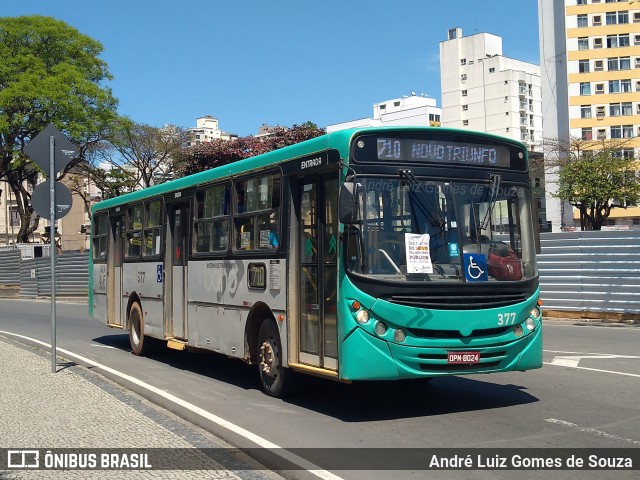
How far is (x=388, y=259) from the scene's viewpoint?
8.16 metres

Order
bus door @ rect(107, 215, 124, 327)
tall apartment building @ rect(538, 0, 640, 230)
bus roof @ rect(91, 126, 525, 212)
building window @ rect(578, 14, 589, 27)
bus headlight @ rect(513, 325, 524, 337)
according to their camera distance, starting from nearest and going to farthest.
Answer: bus roof @ rect(91, 126, 525, 212) → bus headlight @ rect(513, 325, 524, 337) → bus door @ rect(107, 215, 124, 327) → tall apartment building @ rect(538, 0, 640, 230) → building window @ rect(578, 14, 589, 27)

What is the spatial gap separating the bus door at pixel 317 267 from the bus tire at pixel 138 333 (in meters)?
6.52

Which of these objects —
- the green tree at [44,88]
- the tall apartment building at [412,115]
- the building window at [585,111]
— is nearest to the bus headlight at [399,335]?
the green tree at [44,88]

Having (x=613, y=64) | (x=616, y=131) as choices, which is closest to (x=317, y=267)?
(x=616, y=131)

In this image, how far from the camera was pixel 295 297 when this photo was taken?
30.6 ft

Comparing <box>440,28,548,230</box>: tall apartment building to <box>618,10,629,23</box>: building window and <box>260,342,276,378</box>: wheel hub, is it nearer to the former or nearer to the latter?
<box>618,10,629,23</box>: building window

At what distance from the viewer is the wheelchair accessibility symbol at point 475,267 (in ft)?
27.4

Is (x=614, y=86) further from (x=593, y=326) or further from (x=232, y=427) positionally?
(x=232, y=427)

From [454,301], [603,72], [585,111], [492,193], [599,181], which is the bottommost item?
[454,301]

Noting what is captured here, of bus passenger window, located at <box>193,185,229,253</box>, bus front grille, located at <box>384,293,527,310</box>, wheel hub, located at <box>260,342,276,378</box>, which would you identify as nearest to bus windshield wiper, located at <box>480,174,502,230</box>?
bus front grille, located at <box>384,293,527,310</box>

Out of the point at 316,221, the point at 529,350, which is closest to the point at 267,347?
the point at 316,221

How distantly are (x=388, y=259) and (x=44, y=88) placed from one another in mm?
42909

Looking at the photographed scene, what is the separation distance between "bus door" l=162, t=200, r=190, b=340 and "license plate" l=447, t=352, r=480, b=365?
595 centimetres

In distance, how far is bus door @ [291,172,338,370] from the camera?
8562 millimetres
